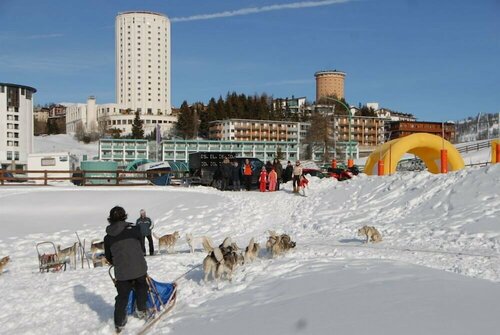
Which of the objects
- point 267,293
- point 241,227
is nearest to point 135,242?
point 267,293

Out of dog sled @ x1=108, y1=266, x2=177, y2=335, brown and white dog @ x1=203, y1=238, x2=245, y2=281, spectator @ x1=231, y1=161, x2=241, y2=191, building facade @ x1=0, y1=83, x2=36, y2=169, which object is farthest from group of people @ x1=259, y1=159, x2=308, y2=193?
building facade @ x1=0, y1=83, x2=36, y2=169

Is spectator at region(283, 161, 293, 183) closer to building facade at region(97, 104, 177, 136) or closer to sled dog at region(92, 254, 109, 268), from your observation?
sled dog at region(92, 254, 109, 268)

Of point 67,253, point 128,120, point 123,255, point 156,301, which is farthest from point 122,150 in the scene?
point 123,255

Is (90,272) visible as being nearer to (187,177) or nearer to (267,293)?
(267,293)

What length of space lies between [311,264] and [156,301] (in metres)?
3.38

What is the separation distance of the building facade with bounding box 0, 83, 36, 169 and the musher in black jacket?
Result: 96.8 meters

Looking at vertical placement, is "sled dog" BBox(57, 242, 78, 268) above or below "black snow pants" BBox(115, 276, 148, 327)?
below

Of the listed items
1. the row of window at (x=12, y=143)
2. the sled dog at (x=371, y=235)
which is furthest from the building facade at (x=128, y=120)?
the sled dog at (x=371, y=235)

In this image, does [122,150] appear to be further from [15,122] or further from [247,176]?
[247,176]

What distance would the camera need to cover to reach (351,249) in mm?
12398

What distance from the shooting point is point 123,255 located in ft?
23.5

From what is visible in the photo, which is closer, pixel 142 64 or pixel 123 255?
pixel 123 255

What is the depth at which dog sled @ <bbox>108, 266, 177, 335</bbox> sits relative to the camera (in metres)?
7.84

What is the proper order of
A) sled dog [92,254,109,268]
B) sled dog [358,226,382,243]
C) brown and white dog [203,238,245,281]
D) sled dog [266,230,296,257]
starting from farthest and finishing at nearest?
sled dog [358,226,382,243] < sled dog [92,254,109,268] < sled dog [266,230,296,257] < brown and white dog [203,238,245,281]
